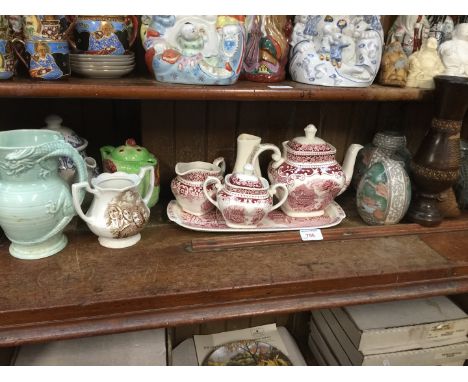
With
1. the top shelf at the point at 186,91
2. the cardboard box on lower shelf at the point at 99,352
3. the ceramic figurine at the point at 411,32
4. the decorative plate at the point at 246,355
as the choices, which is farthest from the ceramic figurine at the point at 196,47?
the decorative plate at the point at 246,355

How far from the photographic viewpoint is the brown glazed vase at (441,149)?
36.2 inches

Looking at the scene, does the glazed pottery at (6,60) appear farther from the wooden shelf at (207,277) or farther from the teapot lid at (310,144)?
the teapot lid at (310,144)

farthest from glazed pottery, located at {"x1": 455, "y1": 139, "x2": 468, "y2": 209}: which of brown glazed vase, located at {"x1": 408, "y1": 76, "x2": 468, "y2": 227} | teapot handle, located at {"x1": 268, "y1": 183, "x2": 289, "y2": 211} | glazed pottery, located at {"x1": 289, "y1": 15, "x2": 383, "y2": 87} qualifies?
teapot handle, located at {"x1": 268, "y1": 183, "x2": 289, "y2": 211}

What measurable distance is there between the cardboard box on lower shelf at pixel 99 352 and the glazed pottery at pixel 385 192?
1.91 ft

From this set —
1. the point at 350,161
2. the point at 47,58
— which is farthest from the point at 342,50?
the point at 47,58

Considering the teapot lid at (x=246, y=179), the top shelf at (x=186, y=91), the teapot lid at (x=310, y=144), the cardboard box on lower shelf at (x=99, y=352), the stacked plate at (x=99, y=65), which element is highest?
the stacked plate at (x=99, y=65)

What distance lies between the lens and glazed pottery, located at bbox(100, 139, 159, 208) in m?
0.98

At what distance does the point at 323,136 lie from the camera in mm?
1197

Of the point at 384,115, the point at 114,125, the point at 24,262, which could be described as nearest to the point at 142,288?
the point at 24,262

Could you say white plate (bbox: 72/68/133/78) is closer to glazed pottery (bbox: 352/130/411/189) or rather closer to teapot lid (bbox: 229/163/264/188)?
teapot lid (bbox: 229/163/264/188)

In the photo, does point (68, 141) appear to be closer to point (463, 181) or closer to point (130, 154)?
point (130, 154)

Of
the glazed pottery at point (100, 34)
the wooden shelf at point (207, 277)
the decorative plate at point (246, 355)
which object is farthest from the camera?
the decorative plate at point (246, 355)

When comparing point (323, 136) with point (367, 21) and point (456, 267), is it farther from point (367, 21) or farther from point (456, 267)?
point (456, 267)

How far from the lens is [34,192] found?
799mm
